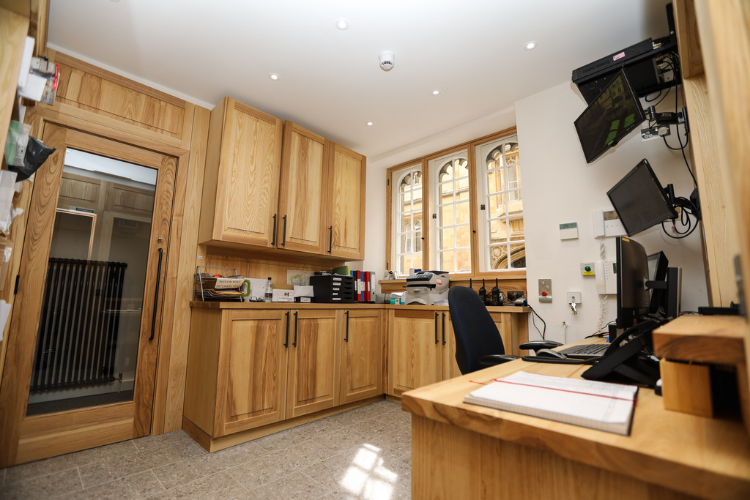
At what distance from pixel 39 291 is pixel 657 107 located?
434cm

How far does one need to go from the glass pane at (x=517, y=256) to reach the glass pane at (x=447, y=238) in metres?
0.69

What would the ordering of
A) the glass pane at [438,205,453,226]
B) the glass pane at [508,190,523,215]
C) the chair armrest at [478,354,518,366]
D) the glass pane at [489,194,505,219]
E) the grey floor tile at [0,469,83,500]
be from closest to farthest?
the chair armrest at [478,354,518,366] → the grey floor tile at [0,469,83,500] → the glass pane at [508,190,523,215] → the glass pane at [489,194,505,219] → the glass pane at [438,205,453,226]

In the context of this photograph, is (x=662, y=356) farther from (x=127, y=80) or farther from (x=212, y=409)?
(x=127, y=80)

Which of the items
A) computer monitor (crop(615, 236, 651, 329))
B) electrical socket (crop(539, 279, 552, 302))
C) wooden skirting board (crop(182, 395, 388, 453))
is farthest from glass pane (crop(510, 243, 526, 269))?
wooden skirting board (crop(182, 395, 388, 453))

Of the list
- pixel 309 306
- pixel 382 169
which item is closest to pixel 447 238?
pixel 382 169

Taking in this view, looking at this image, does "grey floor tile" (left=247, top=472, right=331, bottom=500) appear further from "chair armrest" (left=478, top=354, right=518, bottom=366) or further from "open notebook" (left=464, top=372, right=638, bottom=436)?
"open notebook" (left=464, top=372, right=638, bottom=436)

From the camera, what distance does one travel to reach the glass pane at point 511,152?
365cm

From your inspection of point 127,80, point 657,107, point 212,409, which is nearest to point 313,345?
point 212,409

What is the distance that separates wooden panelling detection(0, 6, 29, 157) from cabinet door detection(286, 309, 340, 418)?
209cm

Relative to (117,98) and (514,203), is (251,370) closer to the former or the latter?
(117,98)

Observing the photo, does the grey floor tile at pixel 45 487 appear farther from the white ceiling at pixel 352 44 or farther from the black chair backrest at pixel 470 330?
the white ceiling at pixel 352 44

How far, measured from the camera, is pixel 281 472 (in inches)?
81.2

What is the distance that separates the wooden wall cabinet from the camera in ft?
9.48

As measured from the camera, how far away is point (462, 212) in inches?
158
